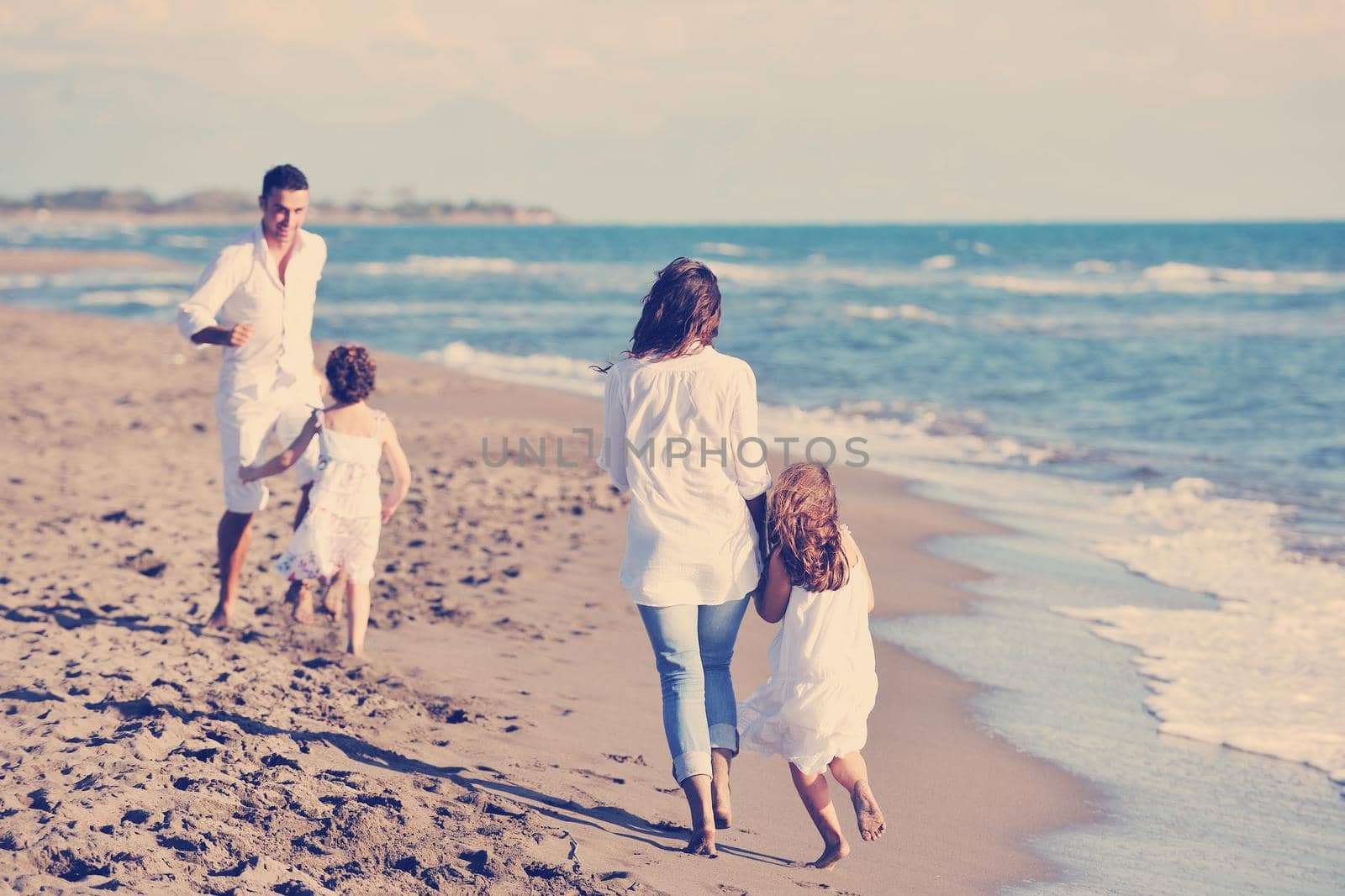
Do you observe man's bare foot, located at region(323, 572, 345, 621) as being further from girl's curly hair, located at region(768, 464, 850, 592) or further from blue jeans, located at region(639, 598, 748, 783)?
girl's curly hair, located at region(768, 464, 850, 592)

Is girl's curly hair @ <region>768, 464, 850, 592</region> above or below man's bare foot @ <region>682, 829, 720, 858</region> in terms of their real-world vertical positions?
above

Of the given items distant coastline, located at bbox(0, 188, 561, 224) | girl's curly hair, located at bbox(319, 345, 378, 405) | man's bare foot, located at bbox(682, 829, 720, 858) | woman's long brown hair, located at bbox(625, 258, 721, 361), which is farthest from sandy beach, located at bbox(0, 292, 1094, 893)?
distant coastline, located at bbox(0, 188, 561, 224)

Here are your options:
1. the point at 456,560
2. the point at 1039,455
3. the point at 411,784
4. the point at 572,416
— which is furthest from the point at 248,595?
the point at 1039,455

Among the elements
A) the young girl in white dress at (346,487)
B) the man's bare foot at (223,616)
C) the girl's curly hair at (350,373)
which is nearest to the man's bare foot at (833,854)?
the young girl in white dress at (346,487)

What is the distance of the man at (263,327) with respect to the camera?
188 inches

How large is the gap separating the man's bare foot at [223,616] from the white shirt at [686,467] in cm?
252

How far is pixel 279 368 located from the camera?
4926 mm

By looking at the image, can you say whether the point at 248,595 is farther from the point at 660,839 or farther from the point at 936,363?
the point at 936,363

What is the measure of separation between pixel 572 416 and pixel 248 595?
6.73m

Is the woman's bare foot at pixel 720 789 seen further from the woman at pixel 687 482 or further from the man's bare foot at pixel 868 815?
the man's bare foot at pixel 868 815

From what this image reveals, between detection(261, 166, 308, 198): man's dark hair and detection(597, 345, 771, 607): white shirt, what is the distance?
2.14 m

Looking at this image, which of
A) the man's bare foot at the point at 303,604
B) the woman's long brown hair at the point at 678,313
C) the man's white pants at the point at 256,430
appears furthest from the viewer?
the man's bare foot at the point at 303,604

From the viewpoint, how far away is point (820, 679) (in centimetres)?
340

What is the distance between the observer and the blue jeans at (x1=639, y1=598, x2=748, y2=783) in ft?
10.9
